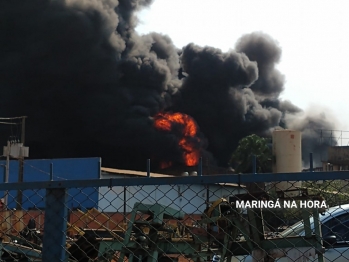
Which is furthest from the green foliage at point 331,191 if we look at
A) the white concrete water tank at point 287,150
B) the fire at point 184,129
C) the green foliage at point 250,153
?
the fire at point 184,129

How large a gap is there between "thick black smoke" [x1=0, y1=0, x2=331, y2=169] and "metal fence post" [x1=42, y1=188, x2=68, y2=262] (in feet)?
153

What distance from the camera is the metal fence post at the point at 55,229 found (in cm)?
331

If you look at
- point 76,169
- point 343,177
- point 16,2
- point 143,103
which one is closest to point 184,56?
point 143,103

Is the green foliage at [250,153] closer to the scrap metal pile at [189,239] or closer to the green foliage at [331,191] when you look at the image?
the scrap metal pile at [189,239]

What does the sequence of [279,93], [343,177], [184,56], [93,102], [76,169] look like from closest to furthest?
[343,177]
[76,169]
[93,102]
[184,56]
[279,93]

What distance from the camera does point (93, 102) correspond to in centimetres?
5178

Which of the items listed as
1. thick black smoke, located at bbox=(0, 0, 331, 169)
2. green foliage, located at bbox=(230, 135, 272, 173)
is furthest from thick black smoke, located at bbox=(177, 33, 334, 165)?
green foliage, located at bbox=(230, 135, 272, 173)

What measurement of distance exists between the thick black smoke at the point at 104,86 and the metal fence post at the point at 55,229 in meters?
46.7

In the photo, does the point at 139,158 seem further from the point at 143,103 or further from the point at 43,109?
the point at 43,109

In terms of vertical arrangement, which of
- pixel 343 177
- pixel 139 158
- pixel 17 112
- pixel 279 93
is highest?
pixel 279 93

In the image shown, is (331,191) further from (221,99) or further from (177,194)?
(221,99)

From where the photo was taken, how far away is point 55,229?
3.32 metres

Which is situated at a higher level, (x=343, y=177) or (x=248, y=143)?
(x=248, y=143)

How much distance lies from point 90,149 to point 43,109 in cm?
535
